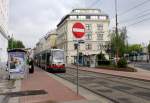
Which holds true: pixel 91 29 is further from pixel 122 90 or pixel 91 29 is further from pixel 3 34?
pixel 122 90

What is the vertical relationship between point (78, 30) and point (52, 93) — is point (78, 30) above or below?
above

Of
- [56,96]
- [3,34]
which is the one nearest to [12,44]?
[3,34]

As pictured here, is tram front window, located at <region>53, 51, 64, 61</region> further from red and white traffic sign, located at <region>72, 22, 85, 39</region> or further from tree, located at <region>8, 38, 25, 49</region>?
tree, located at <region>8, 38, 25, 49</region>

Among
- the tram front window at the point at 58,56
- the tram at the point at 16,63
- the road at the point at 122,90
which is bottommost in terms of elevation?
the road at the point at 122,90

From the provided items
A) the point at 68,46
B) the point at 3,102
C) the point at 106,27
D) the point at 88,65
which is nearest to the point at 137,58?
the point at 106,27

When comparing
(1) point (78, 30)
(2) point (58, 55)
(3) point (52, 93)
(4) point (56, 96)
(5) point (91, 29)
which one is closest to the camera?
(1) point (78, 30)

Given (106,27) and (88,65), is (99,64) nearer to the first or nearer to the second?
(88,65)

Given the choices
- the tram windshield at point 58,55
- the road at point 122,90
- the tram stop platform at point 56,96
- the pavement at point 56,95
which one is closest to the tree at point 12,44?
the tram windshield at point 58,55

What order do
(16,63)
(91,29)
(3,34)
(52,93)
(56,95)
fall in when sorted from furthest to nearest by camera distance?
(91,29)
(3,34)
(16,63)
(52,93)
(56,95)

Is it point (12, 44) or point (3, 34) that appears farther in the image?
point (12, 44)

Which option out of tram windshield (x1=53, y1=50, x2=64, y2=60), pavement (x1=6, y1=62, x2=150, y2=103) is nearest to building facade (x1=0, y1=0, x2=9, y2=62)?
tram windshield (x1=53, y1=50, x2=64, y2=60)

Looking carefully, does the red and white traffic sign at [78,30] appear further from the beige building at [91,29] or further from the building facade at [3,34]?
the beige building at [91,29]

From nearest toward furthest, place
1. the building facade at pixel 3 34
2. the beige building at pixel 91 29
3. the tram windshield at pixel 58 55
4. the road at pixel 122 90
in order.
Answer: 1. the road at pixel 122 90
2. the tram windshield at pixel 58 55
3. the building facade at pixel 3 34
4. the beige building at pixel 91 29

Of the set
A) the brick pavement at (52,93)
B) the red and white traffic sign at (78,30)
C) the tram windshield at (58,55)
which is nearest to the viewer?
the brick pavement at (52,93)
